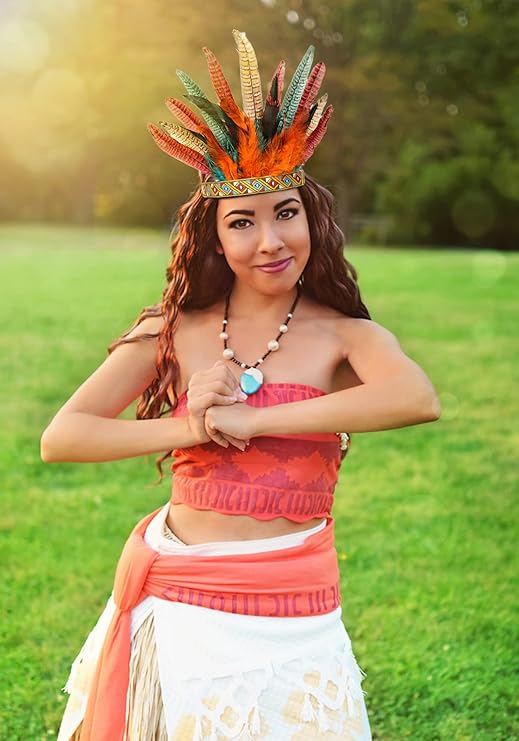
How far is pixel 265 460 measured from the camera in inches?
90.7

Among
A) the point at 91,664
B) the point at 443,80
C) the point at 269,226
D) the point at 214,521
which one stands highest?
the point at 443,80

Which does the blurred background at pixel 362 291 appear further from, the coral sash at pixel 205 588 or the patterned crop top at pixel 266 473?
the coral sash at pixel 205 588

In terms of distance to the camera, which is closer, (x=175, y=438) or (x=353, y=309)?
(x=175, y=438)

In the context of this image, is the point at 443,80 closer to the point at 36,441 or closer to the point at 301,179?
the point at 36,441

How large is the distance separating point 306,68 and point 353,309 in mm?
598

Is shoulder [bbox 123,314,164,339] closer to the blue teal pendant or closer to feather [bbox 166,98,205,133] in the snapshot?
the blue teal pendant

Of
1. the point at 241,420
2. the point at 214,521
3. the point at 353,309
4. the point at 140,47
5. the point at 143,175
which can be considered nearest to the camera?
the point at 241,420

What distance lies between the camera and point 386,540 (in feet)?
17.2

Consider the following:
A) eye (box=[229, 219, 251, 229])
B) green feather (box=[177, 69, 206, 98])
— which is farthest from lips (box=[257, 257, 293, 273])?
green feather (box=[177, 69, 206, 98])

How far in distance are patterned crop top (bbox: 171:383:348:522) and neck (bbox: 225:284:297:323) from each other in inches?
8.3

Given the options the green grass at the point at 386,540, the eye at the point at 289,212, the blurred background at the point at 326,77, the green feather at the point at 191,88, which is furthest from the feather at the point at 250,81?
the blurred background at the point at 326,77

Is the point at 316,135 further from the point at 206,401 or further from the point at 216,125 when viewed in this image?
the point at 206,401

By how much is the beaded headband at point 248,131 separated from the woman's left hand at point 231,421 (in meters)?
0.51

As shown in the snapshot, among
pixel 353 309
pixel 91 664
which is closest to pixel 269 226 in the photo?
pixel 353 309
